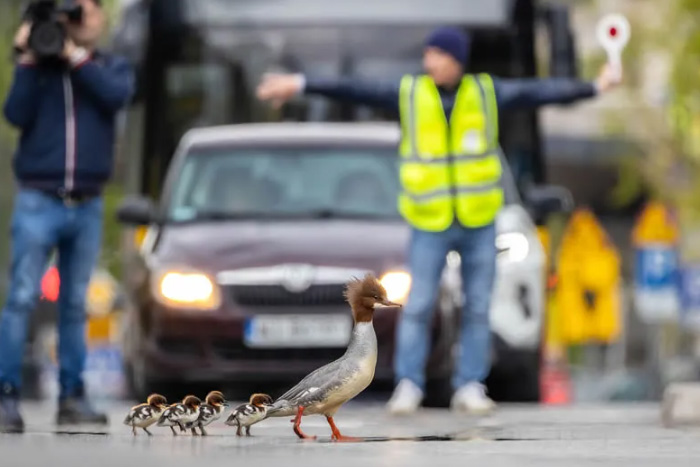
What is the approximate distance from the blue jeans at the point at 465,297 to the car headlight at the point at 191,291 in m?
1.38

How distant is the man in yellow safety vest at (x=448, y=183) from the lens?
1232 centimetres

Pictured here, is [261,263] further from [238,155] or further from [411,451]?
[411,451]

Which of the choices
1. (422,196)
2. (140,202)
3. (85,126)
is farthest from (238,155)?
(85,126)

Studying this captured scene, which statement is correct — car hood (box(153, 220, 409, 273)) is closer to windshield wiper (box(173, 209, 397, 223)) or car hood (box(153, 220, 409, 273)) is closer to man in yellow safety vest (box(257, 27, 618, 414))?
windshield wiper (box(173, 209, 397, 223))

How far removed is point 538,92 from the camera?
12.6 metres

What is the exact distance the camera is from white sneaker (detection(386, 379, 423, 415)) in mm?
12031

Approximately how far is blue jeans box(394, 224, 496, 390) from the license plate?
2.97 feet

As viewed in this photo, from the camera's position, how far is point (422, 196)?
40.5ft

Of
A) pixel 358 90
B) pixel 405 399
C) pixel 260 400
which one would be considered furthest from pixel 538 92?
pixel 260 400

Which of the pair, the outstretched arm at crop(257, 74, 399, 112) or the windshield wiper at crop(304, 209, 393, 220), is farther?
the windshield wiper at crop(304, 209, 393, 220)

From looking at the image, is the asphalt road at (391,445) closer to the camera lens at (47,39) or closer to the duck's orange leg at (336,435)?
the duck's orange leg at (336,435)

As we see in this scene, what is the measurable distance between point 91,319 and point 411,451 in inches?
1077

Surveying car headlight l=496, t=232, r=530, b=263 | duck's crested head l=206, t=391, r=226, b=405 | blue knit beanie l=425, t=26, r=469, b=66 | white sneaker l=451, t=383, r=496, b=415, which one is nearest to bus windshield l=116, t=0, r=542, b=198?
car headlight l=496, t=232, r=530, b=263

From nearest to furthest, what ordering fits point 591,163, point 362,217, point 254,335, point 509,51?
1. point 254,335
2. point 362,217
3. point 509,51
4. point 591,163
